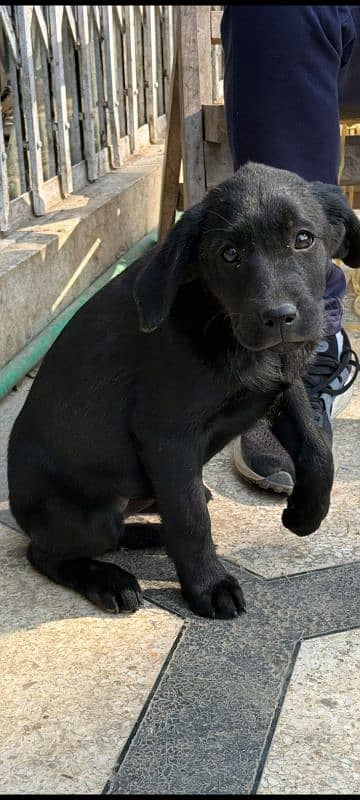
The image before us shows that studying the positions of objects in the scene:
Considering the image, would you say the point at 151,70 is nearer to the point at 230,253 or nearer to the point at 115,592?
the point at 230,253

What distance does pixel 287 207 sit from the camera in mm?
1910

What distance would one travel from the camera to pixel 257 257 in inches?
74.9

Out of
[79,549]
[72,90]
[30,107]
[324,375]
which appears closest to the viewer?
[79,549]

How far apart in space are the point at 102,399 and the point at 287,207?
2.02 feet

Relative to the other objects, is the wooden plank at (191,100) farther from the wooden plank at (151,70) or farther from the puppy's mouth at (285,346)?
the wooden plank at (151,70)

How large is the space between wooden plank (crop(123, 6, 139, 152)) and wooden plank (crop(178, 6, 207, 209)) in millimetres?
1710

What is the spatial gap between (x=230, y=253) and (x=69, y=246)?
2.33 metres

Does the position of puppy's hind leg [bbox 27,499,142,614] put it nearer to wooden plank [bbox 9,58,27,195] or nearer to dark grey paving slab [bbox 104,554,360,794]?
dark grey paving slab [bbox 104,554,360,794]

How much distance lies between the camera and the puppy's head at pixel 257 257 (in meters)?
1.87

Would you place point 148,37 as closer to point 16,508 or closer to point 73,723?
point 16,508

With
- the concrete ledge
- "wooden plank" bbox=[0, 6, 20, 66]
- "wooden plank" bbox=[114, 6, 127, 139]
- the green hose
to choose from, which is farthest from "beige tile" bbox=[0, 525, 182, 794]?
"wooden plank" bbox=[114, 6, 127, 139]

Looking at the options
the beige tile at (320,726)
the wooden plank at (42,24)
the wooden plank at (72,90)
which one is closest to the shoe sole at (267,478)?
the beige tile at (320,726)

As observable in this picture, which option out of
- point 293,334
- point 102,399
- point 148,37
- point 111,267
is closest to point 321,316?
point 293,334

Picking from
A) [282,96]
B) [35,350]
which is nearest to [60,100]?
[35,350]
